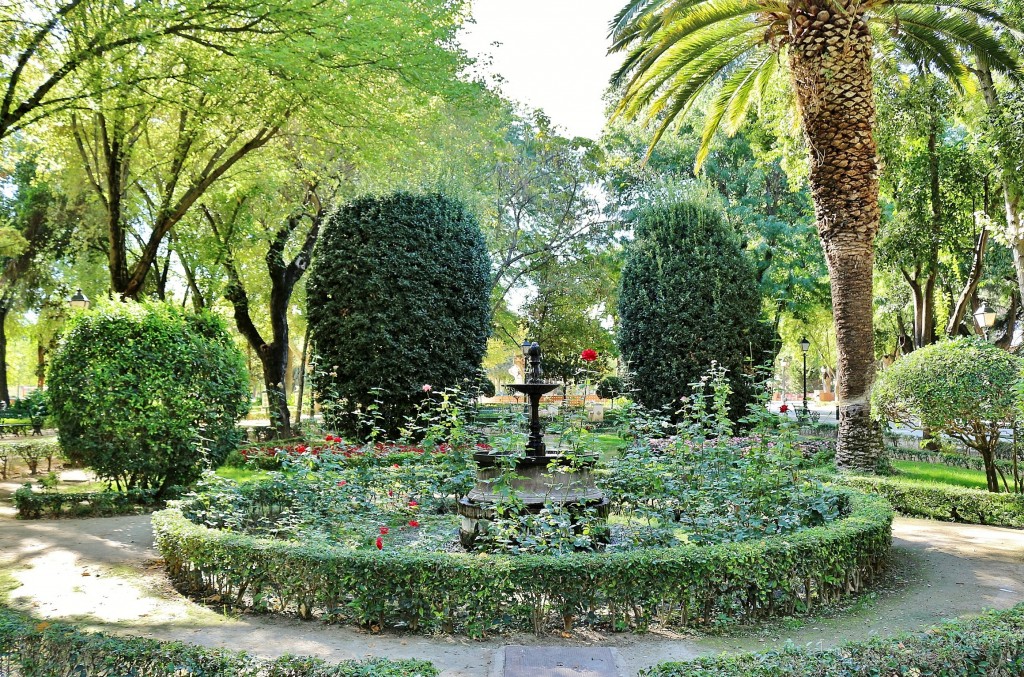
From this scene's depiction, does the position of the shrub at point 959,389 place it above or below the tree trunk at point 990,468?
above

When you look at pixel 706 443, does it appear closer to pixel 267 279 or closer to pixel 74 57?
pixel 74 57

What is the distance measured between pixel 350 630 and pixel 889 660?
138 inches

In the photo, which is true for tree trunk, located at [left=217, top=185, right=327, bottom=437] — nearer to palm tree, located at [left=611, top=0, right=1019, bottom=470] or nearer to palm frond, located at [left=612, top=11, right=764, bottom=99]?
palm frond, located at [left=612, top=11, right=764, bottom=99]

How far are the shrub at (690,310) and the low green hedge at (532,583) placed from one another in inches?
356

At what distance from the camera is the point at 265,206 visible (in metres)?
17.6

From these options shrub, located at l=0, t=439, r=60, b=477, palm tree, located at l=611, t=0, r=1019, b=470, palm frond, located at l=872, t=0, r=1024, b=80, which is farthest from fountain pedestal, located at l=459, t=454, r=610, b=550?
shrub, located at l=0, t=439, r=60, b=477

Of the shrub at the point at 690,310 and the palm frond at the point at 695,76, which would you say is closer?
the palm frond at the point at 695,76

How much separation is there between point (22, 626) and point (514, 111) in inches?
805

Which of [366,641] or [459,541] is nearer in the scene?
[366,641]

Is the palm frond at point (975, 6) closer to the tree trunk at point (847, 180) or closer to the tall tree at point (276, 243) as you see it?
the tree trunk at point (847, 180)

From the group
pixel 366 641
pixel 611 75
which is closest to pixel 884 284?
pixel 611 75

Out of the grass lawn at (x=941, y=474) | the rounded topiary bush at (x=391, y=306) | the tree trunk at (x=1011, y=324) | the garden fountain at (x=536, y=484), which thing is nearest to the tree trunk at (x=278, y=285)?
the rounded topiary bush at (x=391, y=306)

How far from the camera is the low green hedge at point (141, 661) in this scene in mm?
3637

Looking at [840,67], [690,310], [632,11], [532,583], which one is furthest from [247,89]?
[532,583]
